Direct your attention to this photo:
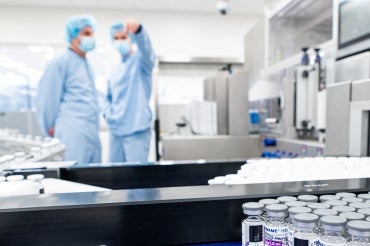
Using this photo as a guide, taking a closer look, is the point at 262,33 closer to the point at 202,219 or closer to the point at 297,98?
the point at 297,98

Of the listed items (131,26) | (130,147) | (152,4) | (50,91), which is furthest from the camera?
(152,4)

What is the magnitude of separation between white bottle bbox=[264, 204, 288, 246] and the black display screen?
52.4 inches

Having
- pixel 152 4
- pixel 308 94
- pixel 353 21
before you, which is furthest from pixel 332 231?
pixel 152 4

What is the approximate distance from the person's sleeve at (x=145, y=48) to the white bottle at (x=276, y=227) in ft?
5.66

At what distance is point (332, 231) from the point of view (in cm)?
43

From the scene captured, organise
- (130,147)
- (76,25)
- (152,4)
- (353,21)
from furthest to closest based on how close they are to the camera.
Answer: (152,4) < (130,147) < (76,25) < (353,21)

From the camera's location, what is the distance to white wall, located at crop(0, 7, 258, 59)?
384cm

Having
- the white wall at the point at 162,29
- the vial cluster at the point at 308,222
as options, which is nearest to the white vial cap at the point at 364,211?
the vial cluster at the point at 308,222

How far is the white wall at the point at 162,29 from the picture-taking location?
384 cm

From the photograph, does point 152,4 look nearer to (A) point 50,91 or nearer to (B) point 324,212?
(A) point 50,91

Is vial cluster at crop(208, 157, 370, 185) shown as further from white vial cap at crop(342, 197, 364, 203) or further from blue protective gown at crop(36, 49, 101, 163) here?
blue protective gown at crop(36, 49, 101, 163)

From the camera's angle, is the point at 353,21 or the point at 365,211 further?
the point at 353,21

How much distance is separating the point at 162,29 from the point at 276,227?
405cm

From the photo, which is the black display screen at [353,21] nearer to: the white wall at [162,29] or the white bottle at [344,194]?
the white bottle at [344,194]
